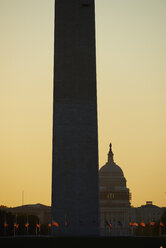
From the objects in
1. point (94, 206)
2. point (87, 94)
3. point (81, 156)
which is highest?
point (87, 94)

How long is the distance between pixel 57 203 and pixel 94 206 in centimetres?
436

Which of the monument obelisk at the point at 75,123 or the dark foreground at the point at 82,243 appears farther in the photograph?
the monument obelisk at the point at 75,123

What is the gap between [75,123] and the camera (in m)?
95.3

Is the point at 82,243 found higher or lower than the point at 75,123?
lower

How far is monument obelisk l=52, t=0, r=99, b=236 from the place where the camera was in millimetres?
93750

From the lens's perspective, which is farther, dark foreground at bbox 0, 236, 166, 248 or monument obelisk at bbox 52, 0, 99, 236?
monument obelisk at bbox 52, 0, 99, 236

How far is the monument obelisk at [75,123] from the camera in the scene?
9375 cm

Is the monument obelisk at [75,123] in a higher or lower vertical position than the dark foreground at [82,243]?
higher

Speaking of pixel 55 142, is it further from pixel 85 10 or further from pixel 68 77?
pixel 85 10

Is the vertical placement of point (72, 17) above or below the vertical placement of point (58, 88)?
above

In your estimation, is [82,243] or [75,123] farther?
[75,123]

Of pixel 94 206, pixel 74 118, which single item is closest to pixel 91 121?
pixel 74 118

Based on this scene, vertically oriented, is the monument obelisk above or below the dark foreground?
above

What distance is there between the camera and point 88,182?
94250 millimetres
